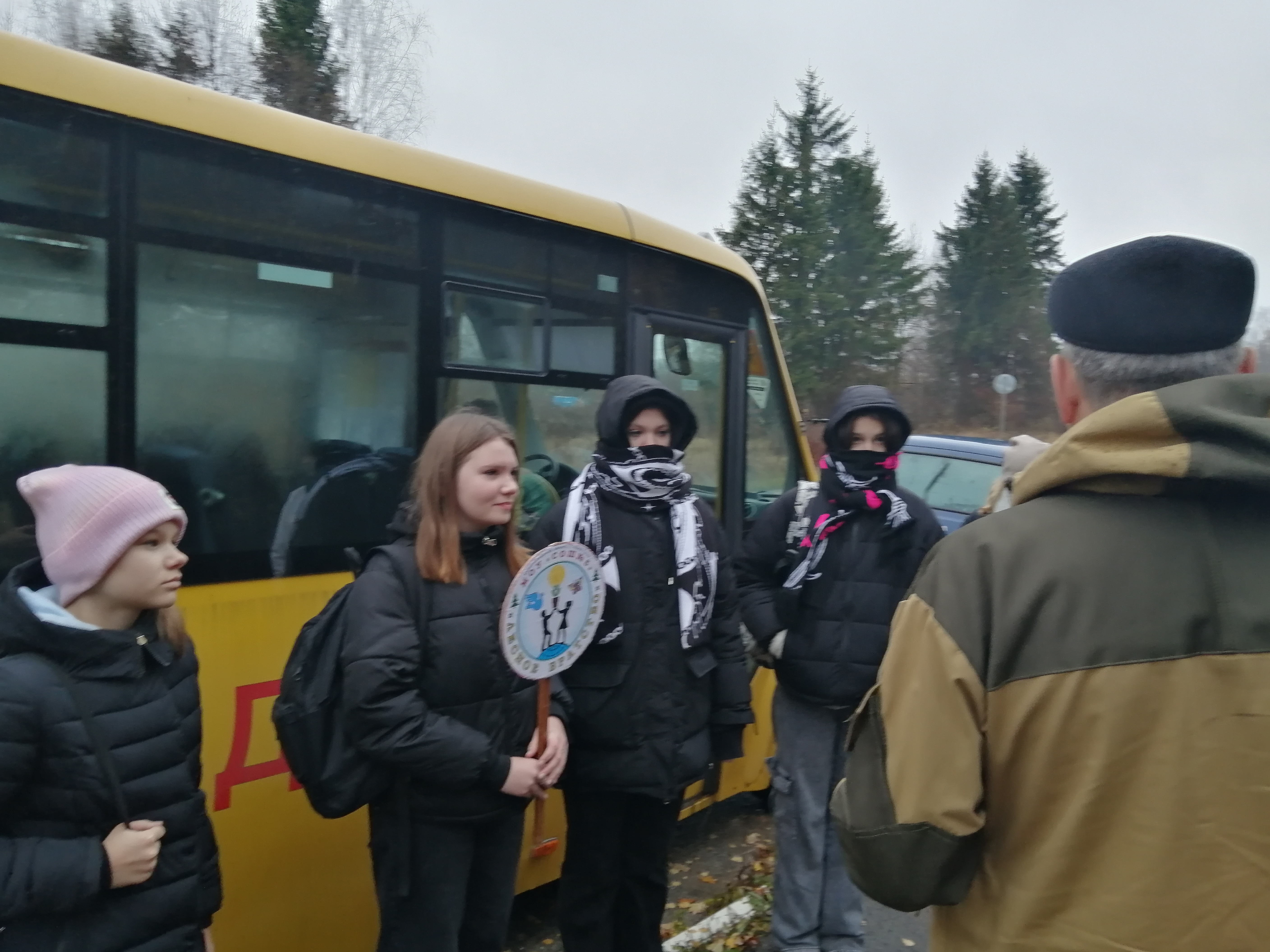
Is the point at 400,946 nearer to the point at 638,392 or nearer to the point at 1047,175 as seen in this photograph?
the point at 638,392

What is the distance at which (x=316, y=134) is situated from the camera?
8.95 feet

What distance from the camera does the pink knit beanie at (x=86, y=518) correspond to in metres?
1.82

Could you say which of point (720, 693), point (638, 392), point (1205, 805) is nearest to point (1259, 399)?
point (1205, 805)

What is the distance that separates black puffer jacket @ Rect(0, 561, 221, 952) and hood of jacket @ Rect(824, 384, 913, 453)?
218cm

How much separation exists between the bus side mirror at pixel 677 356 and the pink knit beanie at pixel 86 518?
2363mm

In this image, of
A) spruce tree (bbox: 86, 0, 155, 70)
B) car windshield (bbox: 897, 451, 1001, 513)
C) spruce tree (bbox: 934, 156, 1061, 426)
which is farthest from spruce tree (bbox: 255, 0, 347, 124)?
spruce tree (bbox: 934, 156, 1061, 426)

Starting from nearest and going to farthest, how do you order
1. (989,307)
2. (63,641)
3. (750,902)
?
(63,641), (750,902), (989,307)

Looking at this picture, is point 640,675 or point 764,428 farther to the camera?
point 764,428

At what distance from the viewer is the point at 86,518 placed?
1.84 metres

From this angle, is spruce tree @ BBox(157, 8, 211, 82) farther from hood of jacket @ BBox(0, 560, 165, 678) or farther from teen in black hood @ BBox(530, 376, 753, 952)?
hood of jacket @ BBox(0, 560, 165, 678)

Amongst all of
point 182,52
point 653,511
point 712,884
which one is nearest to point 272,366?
point 653,511

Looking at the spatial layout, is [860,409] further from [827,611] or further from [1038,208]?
[1038,208]

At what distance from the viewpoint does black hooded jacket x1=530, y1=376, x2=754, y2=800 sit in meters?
2.73

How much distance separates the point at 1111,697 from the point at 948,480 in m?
8.06
